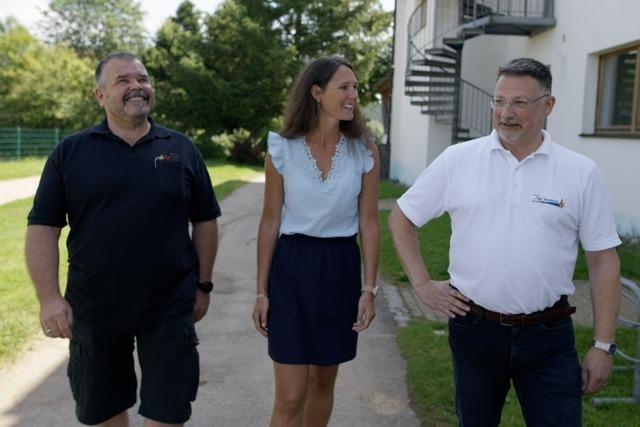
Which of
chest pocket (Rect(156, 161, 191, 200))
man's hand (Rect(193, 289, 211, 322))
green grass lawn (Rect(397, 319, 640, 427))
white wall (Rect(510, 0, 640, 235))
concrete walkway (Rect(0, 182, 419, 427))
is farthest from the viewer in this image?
white wall (Rect(510, 0, 640, 235))

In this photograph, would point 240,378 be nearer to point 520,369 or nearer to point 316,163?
point 316,163

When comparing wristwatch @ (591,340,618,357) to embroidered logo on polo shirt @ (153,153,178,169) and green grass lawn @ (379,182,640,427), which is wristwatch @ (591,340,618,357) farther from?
embroidered logo on polo shirt @ (153,153,178,169)

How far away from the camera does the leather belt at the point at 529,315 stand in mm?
2516

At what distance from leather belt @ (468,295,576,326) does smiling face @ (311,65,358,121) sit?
1.13 meters

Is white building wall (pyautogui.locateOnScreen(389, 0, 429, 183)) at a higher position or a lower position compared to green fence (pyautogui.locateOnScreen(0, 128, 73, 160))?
higher

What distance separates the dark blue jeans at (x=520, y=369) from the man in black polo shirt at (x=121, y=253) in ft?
4.17

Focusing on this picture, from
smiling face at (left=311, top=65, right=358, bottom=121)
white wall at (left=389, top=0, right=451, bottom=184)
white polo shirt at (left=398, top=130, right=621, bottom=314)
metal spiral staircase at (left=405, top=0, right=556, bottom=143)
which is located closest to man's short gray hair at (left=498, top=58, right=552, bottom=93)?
white polo shirt at (left=398, top=130, right=621, bottom=314)

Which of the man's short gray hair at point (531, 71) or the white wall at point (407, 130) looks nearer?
the man's short gray hair at point (531, 71)

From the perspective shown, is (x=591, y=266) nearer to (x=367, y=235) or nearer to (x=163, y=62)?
(x=367, y=235)

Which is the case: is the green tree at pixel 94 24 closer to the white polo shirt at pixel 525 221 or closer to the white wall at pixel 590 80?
the white wall at pixel 590 80

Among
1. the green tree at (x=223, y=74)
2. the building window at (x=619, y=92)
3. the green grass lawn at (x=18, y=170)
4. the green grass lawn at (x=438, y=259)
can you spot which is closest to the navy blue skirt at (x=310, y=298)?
the green grass lawn at (x=438, y=259)

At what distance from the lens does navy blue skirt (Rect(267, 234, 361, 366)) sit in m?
3.07

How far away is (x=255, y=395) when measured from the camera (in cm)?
442

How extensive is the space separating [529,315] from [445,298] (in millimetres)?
333
